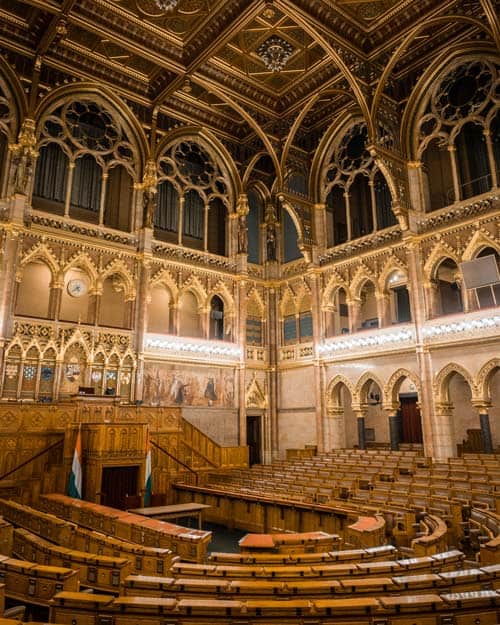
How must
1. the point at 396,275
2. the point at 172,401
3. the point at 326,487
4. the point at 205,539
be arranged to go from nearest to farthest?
the point at 205,539, the point at 326,487, the point at 172,401, the point at 396,275

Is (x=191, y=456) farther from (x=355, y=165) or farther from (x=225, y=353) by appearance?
(x=355, y=165)

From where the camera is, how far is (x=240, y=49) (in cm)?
1845

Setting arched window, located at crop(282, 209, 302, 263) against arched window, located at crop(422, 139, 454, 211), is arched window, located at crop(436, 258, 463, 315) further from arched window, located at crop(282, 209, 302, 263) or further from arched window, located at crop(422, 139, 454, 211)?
arched window, located at crop(282, 209, 302, 263)

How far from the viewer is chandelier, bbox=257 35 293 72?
715 inches

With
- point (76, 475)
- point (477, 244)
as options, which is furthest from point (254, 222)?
point (76, 475)

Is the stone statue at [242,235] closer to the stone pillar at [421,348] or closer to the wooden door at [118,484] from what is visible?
the stone pillar at [421,348]

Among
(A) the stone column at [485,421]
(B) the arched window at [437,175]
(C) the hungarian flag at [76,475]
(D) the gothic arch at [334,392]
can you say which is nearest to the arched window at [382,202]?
(B) the arched window at [437,175]

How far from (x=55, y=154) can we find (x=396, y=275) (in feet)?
53.8

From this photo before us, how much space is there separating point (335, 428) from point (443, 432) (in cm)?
488

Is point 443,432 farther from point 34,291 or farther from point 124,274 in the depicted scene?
point 34,291

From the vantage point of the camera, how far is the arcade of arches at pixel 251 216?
1670 cm

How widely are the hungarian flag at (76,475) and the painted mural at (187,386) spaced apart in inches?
219

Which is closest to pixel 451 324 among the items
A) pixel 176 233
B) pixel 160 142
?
pixel 176 233

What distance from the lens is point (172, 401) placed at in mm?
19359
